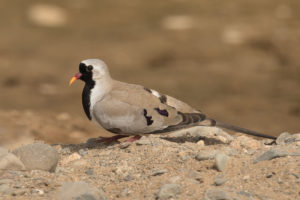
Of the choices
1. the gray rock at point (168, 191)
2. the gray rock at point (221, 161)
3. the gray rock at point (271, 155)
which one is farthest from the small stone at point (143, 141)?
the gray rock at point (168, 191)

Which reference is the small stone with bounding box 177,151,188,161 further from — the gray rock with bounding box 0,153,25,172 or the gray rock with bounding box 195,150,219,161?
the gray rock with bounding box 0,153,25,172

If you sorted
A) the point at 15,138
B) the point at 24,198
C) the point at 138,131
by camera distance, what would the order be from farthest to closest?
the point at 15,138 < the point at 138,131 < the point at 24,198

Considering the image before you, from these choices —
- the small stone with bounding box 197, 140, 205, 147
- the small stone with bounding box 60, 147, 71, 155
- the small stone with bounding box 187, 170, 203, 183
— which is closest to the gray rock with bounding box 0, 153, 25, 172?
the small stone with bounding box 60, 147, 71, 155

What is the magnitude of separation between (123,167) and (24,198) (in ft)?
2.62

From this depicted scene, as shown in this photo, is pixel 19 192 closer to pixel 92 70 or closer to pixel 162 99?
pixel 92 70

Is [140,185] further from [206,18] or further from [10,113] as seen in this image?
[206,18]

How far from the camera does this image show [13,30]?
1327 cm

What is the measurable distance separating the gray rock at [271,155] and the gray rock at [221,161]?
0.23 m

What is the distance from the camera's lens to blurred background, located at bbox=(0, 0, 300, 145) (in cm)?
920

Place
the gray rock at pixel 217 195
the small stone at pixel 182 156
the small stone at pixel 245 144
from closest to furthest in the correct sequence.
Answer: the gray rock at pixel 217 195 → the small stone at pixel 182 156 → the small stone at pixel 245 144

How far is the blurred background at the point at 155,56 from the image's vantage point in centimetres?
920

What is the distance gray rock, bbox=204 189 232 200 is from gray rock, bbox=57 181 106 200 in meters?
0.64

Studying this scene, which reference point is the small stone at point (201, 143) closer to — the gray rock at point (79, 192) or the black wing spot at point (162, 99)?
the black wing spot at point (162, 99)

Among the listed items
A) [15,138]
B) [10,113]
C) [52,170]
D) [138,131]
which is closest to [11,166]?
[52,170]
